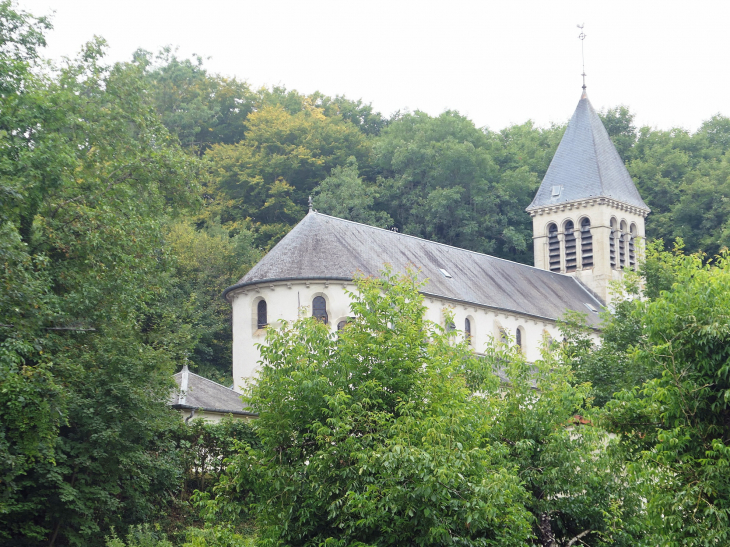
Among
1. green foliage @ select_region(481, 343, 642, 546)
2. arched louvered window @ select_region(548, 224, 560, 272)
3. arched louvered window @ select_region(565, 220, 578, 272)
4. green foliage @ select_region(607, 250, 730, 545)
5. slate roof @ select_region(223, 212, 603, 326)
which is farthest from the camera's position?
arched louvered window @ select_region(548, 224, 560, 272)

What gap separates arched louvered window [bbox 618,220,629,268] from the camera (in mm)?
57312

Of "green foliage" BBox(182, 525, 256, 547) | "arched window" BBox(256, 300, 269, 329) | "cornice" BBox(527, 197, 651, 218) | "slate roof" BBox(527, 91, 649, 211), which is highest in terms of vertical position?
"slate roof" BBox(527, 91, 649, 211)

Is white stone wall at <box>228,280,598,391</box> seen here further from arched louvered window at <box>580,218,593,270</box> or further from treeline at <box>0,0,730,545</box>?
arched louvered window at <box>580,218,593,270</box>

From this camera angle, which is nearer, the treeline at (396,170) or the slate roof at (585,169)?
the slate roof at (585,169)

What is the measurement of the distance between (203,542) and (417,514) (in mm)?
5135

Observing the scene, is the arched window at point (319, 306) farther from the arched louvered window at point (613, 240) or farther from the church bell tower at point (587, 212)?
the arched louvered window at point (613, 240)

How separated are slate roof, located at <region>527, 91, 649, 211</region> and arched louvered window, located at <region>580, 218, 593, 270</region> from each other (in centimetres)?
156

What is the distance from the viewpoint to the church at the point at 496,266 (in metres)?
39.6

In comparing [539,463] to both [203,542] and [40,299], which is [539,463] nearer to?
[203,542]

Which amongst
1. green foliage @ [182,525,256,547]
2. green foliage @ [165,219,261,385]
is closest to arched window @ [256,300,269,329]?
green foliage @ [165,219,261,385]

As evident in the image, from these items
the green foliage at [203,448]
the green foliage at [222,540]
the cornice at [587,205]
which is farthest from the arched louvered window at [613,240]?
the green foliage at [222,540]

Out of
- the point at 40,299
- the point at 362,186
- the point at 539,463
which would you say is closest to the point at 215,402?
the point at 40,299

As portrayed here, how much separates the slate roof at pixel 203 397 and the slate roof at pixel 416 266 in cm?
528

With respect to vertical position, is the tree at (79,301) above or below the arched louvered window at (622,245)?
below
